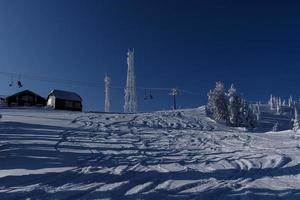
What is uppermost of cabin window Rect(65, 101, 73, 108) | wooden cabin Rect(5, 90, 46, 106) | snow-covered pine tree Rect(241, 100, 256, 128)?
wooden cabin Rect(5, 90, 46, 106)

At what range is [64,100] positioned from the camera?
80.4 meters

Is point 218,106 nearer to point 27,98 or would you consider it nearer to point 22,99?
point 27,98

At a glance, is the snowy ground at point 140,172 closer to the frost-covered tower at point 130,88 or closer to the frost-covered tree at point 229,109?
the frost-covered tree at point 229,109

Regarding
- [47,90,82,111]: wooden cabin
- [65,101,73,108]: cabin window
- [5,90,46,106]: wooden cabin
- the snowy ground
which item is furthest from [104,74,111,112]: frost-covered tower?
the snowy ground

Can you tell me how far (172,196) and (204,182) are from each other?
2277 millimetres

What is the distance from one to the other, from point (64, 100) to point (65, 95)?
4.51ft

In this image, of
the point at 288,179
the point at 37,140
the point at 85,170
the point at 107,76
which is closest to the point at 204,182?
the point at 288,179

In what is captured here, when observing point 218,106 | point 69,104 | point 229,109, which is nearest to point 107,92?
point 69,104

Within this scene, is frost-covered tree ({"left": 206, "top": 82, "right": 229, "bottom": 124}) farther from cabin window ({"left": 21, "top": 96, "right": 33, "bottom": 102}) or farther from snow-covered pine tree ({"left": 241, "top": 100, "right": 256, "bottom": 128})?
cabin window ({"left": 21, "top": 96, "right": 33, "bottom": 102})

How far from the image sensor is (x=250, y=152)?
69.3 feet

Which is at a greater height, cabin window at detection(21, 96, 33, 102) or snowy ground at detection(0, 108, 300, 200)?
cabin window at detection(21, 96, 33, 102)

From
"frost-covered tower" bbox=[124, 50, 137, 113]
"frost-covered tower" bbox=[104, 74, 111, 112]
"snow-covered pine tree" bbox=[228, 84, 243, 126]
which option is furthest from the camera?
"frost-covered tower" bbox=[104, 74, 111, 112]

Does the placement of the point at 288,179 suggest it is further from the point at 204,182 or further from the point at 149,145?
the point at 149,145

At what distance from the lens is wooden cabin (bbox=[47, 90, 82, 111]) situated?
79.1 meters
